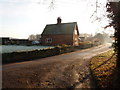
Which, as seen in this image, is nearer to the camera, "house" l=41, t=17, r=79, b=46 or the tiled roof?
"house" l=41, t=17, r=79, b=46

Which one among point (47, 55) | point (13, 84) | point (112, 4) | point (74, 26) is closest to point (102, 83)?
point (13, 84)

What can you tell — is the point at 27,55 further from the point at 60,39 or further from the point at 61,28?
the point at 61,28

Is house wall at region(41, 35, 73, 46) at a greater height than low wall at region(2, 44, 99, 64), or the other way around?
house wall at region(41, 35, 73, 46)

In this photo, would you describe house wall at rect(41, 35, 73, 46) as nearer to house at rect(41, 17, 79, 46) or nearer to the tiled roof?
house at rect(41, 17, 79, 46)

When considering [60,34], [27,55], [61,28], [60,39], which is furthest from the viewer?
[61,28]

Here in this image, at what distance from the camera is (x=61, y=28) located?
115 feet

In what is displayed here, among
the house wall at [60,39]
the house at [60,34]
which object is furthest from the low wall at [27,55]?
the house at [60,34]

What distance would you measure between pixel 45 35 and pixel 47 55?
1986 centimetres

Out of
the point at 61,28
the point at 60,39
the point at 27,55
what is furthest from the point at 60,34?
the point at 27,55

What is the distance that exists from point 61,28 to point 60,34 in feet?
8.97

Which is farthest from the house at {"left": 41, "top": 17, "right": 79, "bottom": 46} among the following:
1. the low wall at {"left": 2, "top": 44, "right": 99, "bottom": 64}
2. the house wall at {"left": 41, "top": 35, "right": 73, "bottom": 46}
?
the low wall at {"left": 2, "top": 44, "right": 99, "bottom": 64}

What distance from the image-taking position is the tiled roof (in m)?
33.5

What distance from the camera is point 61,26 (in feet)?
117

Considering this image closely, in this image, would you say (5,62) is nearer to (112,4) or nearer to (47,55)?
(47,55)
